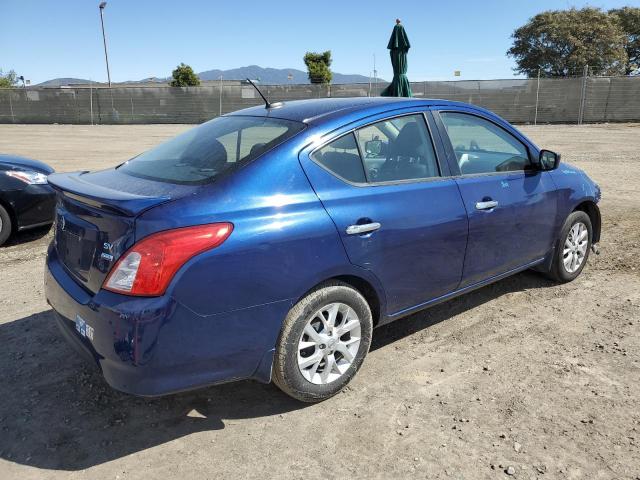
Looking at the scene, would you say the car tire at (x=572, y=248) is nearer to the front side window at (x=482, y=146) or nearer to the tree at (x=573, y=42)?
the front side window at (x=482, y=146)

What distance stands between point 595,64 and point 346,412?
51.7 metres

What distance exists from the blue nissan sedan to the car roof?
0.06 ft

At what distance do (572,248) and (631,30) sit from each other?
57653 millimetres

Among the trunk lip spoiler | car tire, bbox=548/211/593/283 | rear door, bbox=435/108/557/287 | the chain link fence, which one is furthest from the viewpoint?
the chain link fence

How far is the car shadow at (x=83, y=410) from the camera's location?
8.87ft

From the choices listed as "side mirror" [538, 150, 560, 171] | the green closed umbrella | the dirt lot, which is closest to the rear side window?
the dirt lot

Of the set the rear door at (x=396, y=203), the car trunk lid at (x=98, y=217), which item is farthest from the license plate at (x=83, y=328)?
the rear door at (x=396, y=203)

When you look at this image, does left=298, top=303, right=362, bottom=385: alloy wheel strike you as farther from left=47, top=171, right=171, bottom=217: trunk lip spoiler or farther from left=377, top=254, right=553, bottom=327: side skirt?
left=47, top=171, right=171, bottom=217: trunk lip spoiler

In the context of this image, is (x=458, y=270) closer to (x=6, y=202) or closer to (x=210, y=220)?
(x=210, y=220)

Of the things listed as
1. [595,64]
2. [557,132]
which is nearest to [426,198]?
[557,132]

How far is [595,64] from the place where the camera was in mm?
46000

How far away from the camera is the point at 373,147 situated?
3.31 meters

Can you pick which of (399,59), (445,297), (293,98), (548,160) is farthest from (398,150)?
(293,98)

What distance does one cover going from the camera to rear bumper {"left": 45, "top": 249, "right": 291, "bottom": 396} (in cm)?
239
